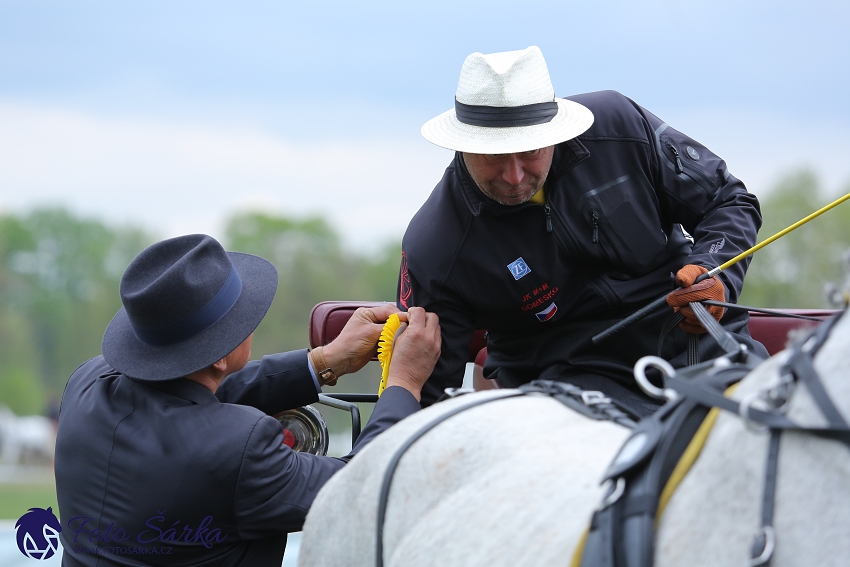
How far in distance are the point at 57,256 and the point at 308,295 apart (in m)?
14.2

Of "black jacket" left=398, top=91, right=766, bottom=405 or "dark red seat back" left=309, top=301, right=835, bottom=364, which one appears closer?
"black jacket" left=398, top=91, right=766, bottom=405

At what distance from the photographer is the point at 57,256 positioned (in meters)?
45.5

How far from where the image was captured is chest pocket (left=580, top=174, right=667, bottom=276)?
92.4 inches

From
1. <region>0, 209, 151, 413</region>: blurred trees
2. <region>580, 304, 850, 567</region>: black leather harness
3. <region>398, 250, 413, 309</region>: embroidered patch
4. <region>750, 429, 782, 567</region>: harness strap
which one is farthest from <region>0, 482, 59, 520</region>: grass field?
<region>750, 429, 782, 567</region>: harness strap

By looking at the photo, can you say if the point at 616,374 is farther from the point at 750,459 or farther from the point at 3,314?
the point at 3,314

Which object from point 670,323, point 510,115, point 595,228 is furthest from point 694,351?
point 510,115

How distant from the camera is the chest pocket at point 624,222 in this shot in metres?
2.35

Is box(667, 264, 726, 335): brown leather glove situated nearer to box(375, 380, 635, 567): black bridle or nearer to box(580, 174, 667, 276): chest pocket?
box(580, 174, 667, 276): chest pocket

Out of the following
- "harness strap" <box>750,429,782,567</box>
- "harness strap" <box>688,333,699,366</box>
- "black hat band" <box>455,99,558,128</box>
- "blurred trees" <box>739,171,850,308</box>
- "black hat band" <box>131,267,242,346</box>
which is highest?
"black hat band" <box>455,99,558,128</box>

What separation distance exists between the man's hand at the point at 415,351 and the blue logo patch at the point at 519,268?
0.82 ft

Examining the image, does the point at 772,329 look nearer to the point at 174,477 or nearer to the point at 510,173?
the point at 510,173

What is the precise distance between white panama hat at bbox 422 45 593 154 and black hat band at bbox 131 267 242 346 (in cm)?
69

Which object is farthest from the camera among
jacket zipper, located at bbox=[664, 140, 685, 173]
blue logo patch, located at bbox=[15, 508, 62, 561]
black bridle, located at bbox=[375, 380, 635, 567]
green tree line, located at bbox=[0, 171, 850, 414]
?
green tree line, located at bbox=[0, 171, 850, 414]

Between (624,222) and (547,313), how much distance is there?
34 centimetres
